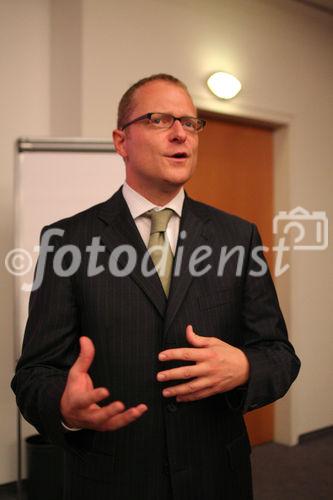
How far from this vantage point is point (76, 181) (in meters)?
2.52

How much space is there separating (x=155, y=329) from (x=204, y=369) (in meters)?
0.21

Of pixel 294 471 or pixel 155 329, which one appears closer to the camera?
pixel 155 329

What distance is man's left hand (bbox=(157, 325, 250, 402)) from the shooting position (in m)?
0.94

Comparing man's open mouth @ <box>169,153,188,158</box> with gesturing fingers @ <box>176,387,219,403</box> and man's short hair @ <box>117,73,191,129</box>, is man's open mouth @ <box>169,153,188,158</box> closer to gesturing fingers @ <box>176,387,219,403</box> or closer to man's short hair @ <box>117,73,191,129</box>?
man's short hair @ <box>117,73,191,129</box>

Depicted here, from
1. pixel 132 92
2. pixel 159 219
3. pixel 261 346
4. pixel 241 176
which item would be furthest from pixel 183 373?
pixel 241 176

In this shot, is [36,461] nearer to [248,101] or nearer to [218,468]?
[218,468]

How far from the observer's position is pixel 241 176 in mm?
3699

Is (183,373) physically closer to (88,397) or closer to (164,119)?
(88,397)

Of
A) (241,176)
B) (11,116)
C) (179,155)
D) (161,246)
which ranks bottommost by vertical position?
(161,246)

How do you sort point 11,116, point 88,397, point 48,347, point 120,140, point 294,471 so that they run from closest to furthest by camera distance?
point 88,397
point 48,347
point 120,140
point 11,116
point 294,471

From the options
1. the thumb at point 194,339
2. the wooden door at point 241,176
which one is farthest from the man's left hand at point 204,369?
the wooden door at point 241,176

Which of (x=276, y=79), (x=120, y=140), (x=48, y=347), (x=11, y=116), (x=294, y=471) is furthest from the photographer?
(x=276, y=79)

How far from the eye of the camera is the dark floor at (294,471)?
9.48 ft

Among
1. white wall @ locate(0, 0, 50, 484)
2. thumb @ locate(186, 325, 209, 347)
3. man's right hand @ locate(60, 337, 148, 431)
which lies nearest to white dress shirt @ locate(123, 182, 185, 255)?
thumb @ locate(186, 325, 209, 347)
